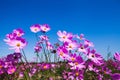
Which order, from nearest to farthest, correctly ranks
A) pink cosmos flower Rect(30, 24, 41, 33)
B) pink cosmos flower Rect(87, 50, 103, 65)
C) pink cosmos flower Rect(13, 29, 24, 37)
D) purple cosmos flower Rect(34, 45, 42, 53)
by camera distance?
pink cosmos flower Rect(87, 50, 103, 65) → pink cosmos flower Rect(13, 29, 24, 37) → pink cosmos flower Rect(30, 24, 41, 33) → purple cosmos flower Rect(34, 45, 42, 53)

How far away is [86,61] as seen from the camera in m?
2.72

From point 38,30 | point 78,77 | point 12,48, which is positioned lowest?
point 78,77

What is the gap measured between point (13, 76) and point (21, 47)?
0.86 meters

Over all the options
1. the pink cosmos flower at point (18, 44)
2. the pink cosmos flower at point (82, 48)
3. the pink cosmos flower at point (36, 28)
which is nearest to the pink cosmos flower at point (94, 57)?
the pink cosmos flower at point (82, 48)

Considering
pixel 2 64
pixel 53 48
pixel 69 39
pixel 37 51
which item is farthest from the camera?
pixel 37 51

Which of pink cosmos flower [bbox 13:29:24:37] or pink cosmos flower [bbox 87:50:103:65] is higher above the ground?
pink cosmos flower [bbox 13:29:24:37]

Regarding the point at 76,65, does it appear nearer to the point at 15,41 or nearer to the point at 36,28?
the point at 15,41

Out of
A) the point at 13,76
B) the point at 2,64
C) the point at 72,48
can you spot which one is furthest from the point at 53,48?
the point at 72,48

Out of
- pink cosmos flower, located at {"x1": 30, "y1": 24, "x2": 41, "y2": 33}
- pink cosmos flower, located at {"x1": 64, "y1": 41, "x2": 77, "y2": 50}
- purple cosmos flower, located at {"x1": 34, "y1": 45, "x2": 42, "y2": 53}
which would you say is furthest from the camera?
purple cosmos flower, located at {"x1": 34, "y1": 45, "x2": 42, "y2": 53}

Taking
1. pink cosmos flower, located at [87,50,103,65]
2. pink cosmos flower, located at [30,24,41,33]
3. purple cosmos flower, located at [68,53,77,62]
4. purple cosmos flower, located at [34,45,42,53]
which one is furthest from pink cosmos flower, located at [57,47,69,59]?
purple cosmos flower, located at [34,45,42,53]

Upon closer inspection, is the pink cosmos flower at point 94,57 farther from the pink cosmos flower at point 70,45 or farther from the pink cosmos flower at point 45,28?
the pink cosmos flower at point 45,28

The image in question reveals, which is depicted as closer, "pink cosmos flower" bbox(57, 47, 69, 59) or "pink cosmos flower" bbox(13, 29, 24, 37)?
"pink cosmos flower" bbox(57, 47, 69, 59)

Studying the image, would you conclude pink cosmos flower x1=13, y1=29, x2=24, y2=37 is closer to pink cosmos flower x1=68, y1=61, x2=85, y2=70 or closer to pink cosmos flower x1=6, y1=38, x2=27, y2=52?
pink cosmos flower x1=6, y1=38, x2=27, y2=52

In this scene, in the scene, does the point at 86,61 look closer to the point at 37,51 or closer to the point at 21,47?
the point at 21,47
